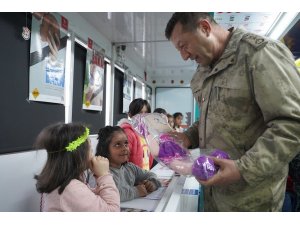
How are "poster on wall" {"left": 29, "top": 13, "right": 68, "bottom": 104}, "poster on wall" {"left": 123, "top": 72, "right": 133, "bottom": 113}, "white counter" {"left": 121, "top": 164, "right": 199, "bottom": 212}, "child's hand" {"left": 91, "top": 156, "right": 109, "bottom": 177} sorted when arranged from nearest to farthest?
"white counter" {"left": 121, "top": 164, "right": 199, "bottom": 212}
"child's hand" {"left": 91, "top": 156, "right": 109, "bottom": 177}
"poster on wall" {"left": 29, "top": 13, "right": 68, "bottom": 104}
"poster on wall" {"left": 123, "top": 72, "right": 133, "bottom": 113}

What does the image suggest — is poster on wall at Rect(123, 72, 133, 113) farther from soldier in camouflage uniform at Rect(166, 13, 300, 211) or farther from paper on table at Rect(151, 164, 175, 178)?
soldier in camouflage uniform at Rect(166, 13, 300, 211)

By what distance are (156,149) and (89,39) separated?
233 centimetres

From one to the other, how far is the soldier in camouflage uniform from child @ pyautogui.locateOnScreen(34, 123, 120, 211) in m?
0.53

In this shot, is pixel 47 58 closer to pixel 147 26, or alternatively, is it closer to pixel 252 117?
pixel 147 26

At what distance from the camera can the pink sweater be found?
3.84 feet

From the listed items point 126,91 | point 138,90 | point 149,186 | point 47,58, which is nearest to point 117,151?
point 149,186

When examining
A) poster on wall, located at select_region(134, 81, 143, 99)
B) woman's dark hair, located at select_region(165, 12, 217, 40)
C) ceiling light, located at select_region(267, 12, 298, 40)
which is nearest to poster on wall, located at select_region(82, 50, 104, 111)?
ceiling light, located at select_region(267, 12, 298, 40)

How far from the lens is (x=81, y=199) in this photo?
1179 mm

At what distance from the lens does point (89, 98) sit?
3047 millimetres

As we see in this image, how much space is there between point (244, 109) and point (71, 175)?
91cm

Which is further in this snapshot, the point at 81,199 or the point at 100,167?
the point at 100,167

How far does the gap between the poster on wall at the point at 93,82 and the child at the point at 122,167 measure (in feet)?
3.67

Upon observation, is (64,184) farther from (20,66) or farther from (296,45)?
(296,45)
